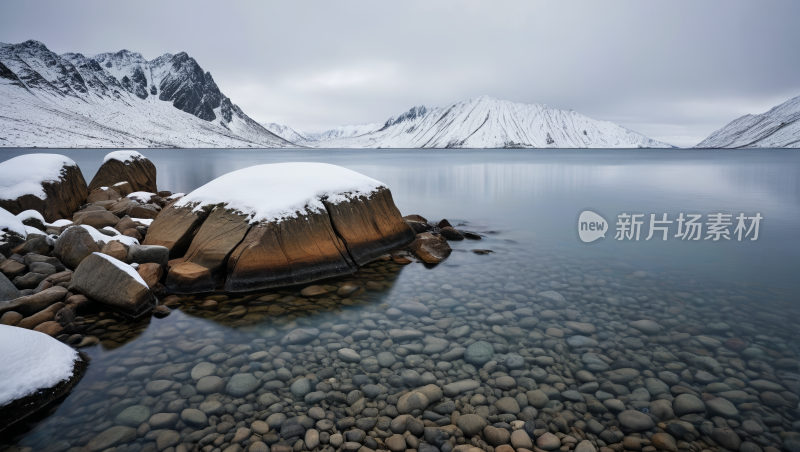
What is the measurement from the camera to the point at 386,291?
340 inches

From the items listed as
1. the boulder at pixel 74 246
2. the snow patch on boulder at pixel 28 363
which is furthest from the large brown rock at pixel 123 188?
the snow patch on boulder at pixel 28 363

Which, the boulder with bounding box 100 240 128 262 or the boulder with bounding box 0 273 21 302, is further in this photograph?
the boulder with bounding box 100 240 128 262

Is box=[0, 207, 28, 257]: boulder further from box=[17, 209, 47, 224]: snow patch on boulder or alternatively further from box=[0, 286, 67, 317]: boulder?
box=[0, 286, 67, 317]: boulder

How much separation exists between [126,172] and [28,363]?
62.7 ft

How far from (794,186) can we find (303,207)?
3997 centimetres

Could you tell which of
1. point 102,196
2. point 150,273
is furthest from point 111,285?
point 102,196

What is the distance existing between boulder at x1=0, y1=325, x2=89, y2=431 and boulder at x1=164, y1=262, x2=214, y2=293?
2.84m

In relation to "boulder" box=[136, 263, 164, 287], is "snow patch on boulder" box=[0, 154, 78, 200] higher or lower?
higher

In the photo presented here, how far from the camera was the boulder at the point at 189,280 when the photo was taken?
27.0ft

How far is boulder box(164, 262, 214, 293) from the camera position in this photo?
8.22m

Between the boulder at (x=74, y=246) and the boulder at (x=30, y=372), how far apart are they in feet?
13.8

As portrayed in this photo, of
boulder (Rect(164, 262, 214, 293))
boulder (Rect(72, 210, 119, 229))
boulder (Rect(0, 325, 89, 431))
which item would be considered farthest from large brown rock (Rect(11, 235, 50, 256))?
boulder (Rect(0, 325, 89, 431))

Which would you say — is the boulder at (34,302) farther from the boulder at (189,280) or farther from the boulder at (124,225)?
Answer: the boulder at (124,225)

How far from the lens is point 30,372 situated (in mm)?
4711
